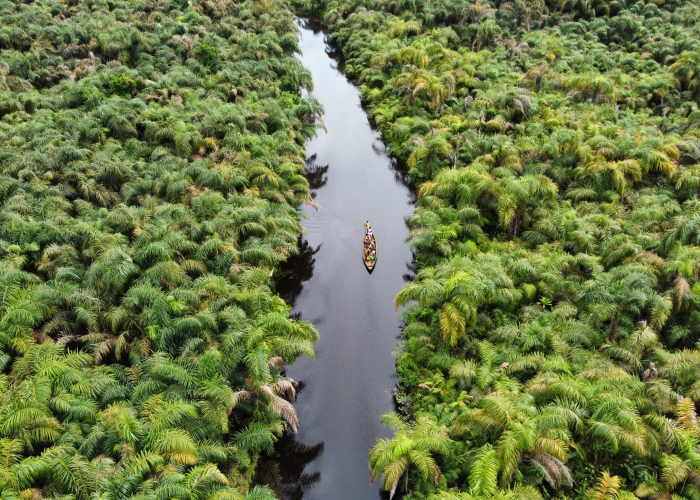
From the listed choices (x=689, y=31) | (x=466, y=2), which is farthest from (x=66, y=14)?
(x=689, y=31)

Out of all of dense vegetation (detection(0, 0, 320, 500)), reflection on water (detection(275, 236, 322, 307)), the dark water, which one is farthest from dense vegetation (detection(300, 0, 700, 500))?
reflection on water (detection(275, 236, 322, 307))

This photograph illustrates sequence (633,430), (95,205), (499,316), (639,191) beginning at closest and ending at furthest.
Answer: (633,430), (499,316), (95,205), (639,191)

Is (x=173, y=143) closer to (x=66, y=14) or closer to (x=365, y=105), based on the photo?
(x=365, y=105)

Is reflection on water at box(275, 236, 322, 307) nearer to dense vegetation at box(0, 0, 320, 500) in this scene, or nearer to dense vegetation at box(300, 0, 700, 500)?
dense vegetation at box(0, 0, 320, 500)

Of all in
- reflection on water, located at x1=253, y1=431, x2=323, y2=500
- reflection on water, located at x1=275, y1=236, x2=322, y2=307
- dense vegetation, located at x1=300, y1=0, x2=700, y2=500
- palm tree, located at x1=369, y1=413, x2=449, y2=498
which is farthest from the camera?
reflection on water, located at x1=275, y1=236, x2=322, y2=307

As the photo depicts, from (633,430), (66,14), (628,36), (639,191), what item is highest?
(628,36)

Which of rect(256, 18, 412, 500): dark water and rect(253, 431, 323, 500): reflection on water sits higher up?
rect(256, 18, 412, 500): dark water

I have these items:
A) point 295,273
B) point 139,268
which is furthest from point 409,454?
point 295,273
